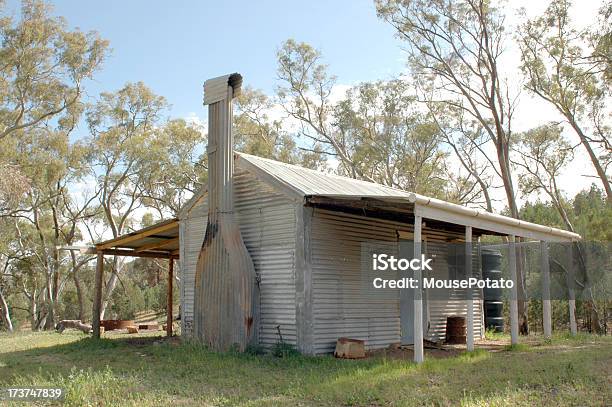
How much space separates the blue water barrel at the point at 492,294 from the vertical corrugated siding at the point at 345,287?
421 centimetres

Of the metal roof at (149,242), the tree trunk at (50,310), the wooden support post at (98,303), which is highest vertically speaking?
the metal roof at (149,242)

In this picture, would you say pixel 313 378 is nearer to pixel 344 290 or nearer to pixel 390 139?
pixel 344 290

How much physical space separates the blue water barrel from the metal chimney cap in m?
8.08

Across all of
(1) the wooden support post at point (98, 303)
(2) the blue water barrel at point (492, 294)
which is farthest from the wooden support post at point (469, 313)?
(1) the wooden support post at point (98, 303)

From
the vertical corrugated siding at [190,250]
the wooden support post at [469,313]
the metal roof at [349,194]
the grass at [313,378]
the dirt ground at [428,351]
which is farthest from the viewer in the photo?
the vertical corrugated siding at [190,250]

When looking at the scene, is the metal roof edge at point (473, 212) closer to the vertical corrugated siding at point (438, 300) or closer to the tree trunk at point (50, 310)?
the vertical corrugated siding at point (438, 300)

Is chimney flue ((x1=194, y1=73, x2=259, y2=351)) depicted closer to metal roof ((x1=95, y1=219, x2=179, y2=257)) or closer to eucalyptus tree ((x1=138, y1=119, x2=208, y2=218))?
metal roof ((x1=95, y1=219, x2=179, y2=257))

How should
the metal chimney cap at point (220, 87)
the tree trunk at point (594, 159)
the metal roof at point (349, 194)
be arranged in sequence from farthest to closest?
the tree trunk at point (594, 159), the metal chimney cap at point (220, 87), the metal roof at point (349, 194)

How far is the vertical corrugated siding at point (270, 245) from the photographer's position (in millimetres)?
10992

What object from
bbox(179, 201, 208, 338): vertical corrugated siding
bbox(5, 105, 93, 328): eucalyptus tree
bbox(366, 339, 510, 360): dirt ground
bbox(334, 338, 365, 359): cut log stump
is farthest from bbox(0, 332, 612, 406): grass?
bbox(5, 105, 93, 328): eucalyptus tree

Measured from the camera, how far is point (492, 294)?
663 inches

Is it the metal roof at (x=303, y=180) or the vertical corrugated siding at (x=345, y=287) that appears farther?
the metal roof at (x=303, y=180)

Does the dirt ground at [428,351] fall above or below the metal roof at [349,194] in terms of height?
below

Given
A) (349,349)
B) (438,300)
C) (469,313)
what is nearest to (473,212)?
(469,313)
